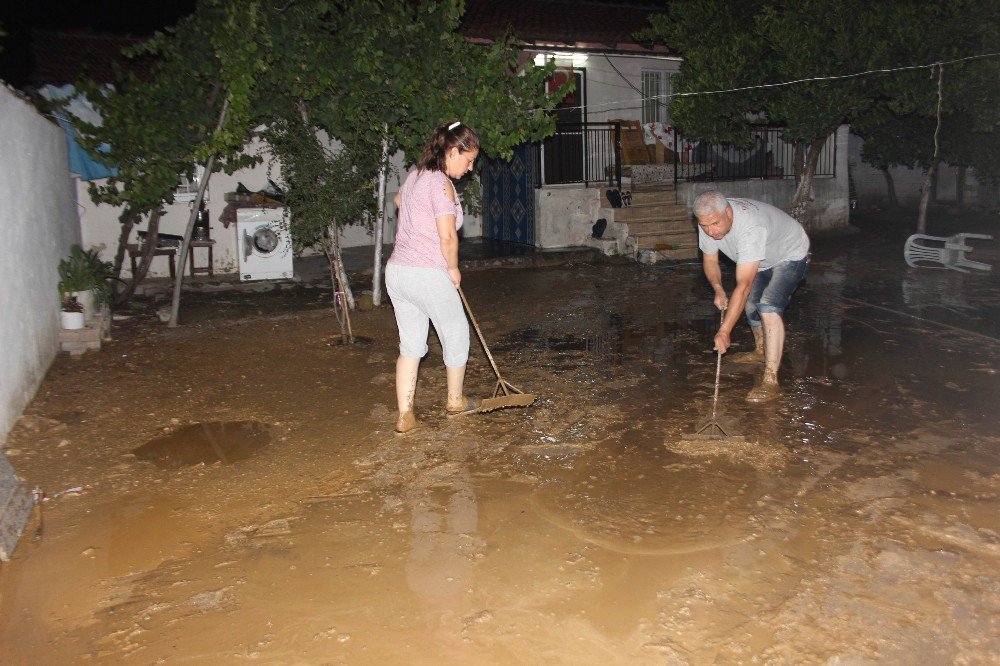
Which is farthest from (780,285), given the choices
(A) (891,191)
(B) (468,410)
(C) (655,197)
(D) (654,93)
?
(A) (891,191)

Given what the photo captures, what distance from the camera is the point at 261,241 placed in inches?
484

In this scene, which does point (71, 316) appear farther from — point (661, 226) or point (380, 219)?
point (661, 226)

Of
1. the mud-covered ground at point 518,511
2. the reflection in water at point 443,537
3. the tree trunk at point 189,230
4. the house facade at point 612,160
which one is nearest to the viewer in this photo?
the mud-covered ground at point 518,511

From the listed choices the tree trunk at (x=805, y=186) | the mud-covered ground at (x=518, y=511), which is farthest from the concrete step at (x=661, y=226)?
the mud-covered ground at (x=518, y=511)

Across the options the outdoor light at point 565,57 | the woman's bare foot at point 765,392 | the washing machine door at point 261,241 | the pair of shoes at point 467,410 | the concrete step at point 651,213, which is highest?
the outdoor light at point 565,57

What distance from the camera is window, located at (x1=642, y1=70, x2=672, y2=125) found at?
1747 cm

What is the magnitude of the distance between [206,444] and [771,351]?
437 cm

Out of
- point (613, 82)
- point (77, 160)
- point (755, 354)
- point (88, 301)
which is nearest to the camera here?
point (755, 354)

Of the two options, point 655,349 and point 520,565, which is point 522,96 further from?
point 520,565

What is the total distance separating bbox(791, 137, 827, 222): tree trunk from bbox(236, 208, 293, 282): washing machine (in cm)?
1010

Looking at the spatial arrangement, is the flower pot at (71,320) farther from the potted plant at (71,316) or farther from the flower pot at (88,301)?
the flower pot at (88,301)

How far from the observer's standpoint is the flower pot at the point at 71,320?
784 cm

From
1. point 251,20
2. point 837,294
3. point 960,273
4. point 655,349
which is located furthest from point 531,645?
point 960,273

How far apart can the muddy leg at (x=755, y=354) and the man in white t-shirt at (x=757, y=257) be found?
42 cm
